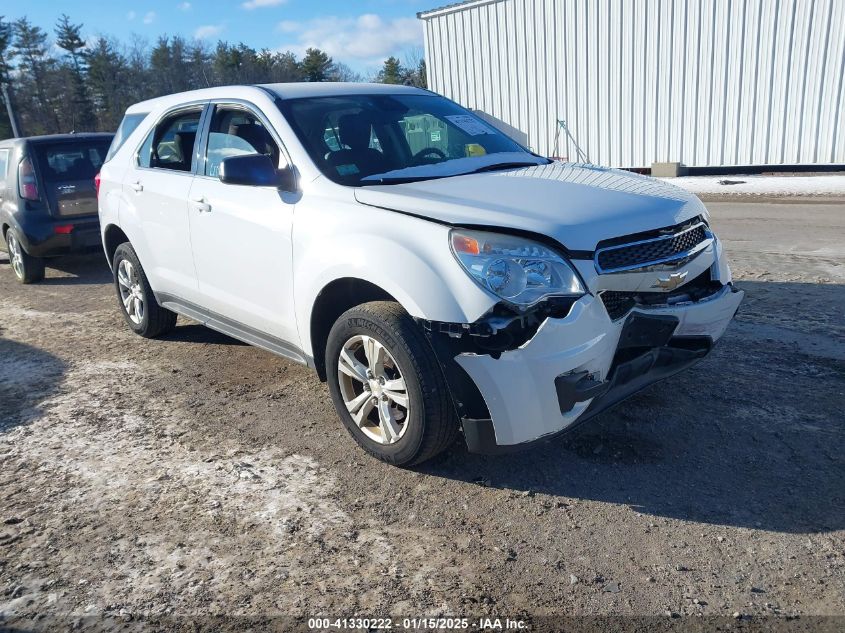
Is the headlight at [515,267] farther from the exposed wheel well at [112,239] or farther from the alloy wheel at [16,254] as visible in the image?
the alloy wheel at [16,254]

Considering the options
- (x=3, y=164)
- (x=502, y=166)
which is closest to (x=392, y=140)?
(x=502, y=166)

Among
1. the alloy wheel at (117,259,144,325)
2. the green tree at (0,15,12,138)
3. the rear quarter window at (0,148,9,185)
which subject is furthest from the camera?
the green tree at (0,15,12,138)

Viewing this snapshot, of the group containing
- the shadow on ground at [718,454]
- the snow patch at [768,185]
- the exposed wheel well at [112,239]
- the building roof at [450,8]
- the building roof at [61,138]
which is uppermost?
the building roof at [450,8]

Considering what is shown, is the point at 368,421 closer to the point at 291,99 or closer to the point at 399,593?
the point at 399,593

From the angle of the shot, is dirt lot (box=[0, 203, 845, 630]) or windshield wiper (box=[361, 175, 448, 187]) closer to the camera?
dirt lot (box=[0, 203, 845, 630])

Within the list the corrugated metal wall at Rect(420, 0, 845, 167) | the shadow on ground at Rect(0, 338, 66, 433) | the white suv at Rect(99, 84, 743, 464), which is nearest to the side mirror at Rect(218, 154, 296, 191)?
the white suv at Rect(99, 84, 743, 464)

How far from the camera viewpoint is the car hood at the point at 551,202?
2.97 m

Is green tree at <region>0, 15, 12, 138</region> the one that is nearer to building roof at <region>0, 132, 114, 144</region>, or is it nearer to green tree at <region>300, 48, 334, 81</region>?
green tree at <region>300, 48, 334, 81</region>

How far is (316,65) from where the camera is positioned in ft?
215

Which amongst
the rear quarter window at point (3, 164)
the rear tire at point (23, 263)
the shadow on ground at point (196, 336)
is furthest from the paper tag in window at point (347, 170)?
the rear quarter window at point (3, 164)

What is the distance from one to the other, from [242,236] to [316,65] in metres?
66.2

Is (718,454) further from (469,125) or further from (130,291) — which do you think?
(130,291)

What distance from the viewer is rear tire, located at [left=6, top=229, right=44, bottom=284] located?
834cm

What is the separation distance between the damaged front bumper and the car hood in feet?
1.15
